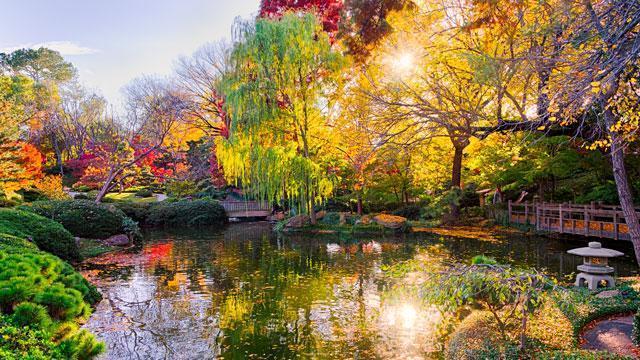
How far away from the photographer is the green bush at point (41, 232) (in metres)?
12.4

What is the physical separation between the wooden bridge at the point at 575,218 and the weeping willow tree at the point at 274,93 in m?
9.74

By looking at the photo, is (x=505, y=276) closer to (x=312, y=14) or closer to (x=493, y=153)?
(x=493, y=153)

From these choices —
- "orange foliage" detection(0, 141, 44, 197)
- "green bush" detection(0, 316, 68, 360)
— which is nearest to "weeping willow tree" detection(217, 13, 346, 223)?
"orange foliage" detection(0, 141, 44, 197)

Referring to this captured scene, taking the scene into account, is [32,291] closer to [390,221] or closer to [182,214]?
[390,221]

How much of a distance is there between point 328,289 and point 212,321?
3310 millimetres

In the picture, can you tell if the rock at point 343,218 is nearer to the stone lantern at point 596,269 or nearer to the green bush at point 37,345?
the stone lantern at point 596,269

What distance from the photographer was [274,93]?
830 inches

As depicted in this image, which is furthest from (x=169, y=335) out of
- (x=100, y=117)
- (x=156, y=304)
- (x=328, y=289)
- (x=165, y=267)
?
(x=100, y=117)

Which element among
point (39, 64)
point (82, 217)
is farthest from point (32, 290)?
→ point (39, 64)

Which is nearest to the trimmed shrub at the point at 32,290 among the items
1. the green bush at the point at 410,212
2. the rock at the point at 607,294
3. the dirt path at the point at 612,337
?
the dirt path at the point at 612,337

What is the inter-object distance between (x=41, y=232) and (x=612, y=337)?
14.2m

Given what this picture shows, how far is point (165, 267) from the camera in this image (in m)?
14.2

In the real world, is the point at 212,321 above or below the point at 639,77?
below

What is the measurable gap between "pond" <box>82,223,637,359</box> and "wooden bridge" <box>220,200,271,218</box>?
43.3ft
